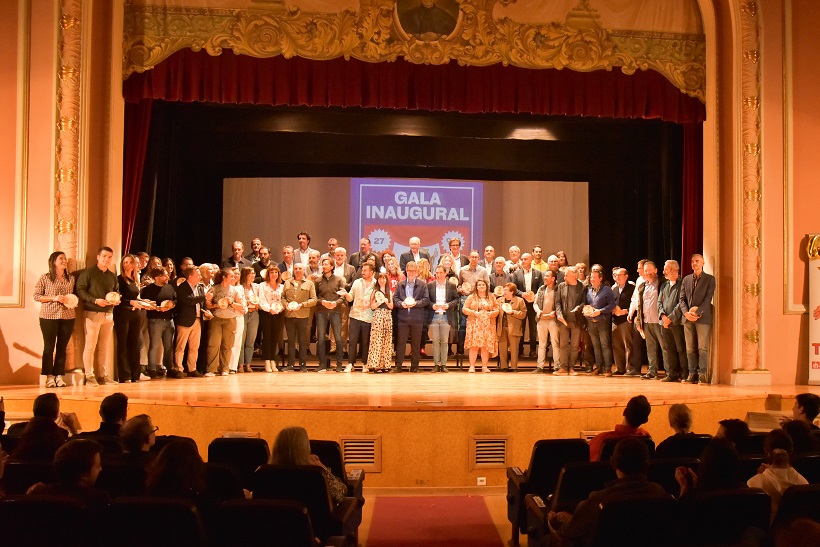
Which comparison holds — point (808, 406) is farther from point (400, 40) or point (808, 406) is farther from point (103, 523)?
point (400, 40)

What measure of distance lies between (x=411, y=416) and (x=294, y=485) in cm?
276

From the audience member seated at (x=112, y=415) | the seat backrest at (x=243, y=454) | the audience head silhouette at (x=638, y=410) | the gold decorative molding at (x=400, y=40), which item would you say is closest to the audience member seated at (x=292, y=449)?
the seat backrest at (x=243, y=454)

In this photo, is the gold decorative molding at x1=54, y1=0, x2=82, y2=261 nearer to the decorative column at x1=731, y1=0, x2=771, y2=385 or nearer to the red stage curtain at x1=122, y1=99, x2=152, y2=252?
the red stage curtain at x1=122, y1=99, x2=152, y2=252

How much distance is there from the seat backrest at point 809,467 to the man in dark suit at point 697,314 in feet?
16.5

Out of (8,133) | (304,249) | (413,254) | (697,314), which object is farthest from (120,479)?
(413,254)

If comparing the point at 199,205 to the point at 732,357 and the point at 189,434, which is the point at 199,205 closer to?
the point at 189,434

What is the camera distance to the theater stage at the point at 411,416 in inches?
242

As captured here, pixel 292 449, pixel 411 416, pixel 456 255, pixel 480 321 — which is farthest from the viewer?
pixel 456 255

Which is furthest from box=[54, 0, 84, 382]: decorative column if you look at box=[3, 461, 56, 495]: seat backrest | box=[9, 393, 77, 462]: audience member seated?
box=[3, 461, 56, 495]: seat backrest

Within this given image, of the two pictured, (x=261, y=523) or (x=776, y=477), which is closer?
(x=261, y=523)

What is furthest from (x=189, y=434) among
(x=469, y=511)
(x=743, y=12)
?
(x=743, y=12)

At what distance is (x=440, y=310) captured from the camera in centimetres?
973

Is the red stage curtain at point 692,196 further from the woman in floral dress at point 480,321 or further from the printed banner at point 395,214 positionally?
the printed banner at point 395,214

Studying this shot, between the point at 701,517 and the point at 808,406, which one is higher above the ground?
the point at 808,406
